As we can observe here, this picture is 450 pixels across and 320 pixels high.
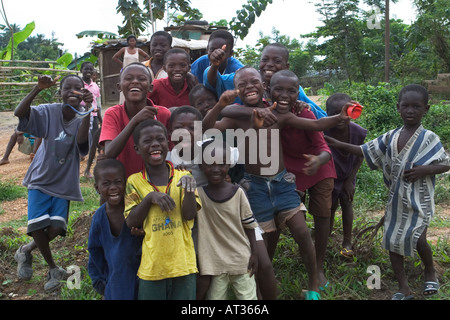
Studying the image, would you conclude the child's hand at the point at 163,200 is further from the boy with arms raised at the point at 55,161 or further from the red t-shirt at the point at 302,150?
the boy with arms raised at the point at 55,161

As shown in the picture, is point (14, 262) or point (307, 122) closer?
point (307, 122)

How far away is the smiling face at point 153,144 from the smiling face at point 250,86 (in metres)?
0.64

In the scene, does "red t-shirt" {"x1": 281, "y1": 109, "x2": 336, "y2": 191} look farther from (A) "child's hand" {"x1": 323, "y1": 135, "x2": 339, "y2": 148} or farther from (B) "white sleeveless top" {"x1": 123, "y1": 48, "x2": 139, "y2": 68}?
(B) "white sleeveless top" {"x1": 123, "y1": 48, "x2": 139, "y2": 68}

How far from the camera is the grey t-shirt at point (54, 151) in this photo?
3.43 m

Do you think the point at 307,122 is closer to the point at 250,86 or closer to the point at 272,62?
the point at 250,86

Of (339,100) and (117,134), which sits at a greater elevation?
(339,100)

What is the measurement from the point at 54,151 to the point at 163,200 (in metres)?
1.45

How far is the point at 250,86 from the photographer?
2.89 m

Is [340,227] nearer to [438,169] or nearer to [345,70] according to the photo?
[438,169]

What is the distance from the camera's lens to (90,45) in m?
12.9

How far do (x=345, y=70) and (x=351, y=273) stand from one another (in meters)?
16.4

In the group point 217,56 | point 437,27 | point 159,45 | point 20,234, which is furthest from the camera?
point 437,27

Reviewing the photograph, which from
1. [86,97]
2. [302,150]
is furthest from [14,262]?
[302,150]
